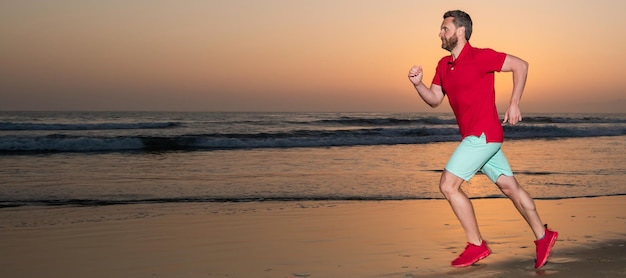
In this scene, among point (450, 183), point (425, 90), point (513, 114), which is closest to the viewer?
point (513, 114)

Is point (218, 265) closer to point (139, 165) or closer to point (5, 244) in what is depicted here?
point (5, 244)

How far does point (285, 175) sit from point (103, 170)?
375 centimetres

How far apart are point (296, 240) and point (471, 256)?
5.87 feet

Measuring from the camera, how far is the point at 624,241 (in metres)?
6.55

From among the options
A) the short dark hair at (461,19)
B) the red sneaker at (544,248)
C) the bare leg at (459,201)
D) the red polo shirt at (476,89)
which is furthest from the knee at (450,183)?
the short dark hair at (461,19)

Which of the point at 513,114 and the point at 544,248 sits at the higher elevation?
the point at 513,114

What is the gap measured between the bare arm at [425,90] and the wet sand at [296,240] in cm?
120

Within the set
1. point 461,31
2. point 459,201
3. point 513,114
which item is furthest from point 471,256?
point 461,31

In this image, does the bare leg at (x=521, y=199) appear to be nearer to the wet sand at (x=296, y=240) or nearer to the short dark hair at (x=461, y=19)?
the wet sand at (x=296, y=240)

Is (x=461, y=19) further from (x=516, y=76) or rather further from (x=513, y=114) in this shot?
(x=513, y=114)


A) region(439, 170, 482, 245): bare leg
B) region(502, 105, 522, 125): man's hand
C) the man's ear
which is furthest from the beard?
region(439, 170, 482, 245): bare leg

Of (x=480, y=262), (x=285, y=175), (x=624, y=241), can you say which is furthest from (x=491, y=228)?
(x=285, y=175)

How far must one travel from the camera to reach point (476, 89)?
5.03 meters

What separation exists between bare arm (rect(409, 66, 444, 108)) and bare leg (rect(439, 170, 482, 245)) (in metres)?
0.53
